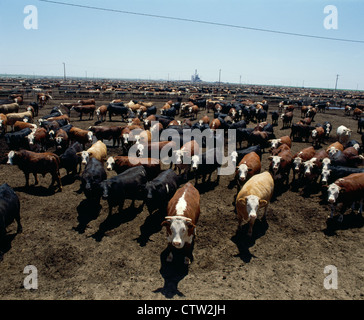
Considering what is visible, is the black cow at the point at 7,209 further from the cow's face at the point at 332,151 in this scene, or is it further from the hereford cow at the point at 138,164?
the cow's face at the point at 332,151

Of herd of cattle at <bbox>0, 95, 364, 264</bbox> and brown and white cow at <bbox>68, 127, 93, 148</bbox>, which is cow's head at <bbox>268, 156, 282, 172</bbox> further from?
brown and white cow at <bbox>68, 127, 93, 148</bbox>

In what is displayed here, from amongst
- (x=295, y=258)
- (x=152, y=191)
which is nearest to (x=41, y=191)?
(x=152, y=191)

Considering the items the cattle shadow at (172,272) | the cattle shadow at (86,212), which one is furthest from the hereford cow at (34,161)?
the cattle shadow at (172,272)

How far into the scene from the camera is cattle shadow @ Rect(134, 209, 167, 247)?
21.5 feet

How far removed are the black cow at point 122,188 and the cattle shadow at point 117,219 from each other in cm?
21

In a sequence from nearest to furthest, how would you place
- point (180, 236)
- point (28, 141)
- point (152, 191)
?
1. point (180, 236)
2. point (152, 191)
3. point (28, 141)

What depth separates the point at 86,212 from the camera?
25.6ft

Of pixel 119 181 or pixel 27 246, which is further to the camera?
pixel 119 181

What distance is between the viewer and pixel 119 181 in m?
7.54

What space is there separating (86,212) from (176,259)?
3.71 m

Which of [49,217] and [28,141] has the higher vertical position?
[28,141]
